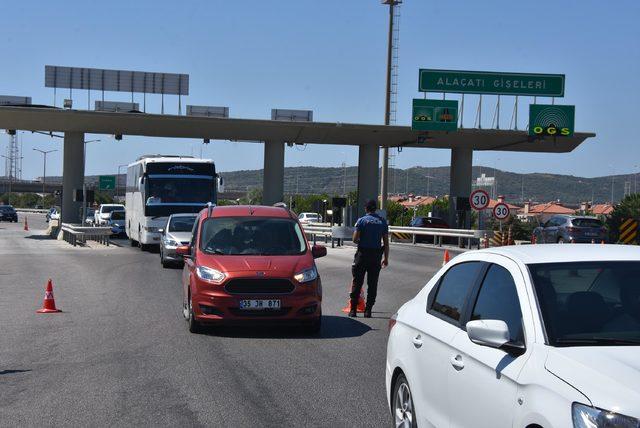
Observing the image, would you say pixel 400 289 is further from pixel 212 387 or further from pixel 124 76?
pixel 124 76

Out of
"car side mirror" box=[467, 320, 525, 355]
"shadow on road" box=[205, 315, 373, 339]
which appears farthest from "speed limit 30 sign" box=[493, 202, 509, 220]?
"car side mirror" box=[467, 320, 525, 355]

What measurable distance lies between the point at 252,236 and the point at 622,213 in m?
40.1

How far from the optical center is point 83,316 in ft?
45.7

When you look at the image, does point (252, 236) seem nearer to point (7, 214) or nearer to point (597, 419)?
point (597, 419)

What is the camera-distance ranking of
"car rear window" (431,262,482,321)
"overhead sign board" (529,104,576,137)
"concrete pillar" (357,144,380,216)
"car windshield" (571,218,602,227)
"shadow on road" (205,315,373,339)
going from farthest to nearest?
"concrete pillar" (357,144,380,216), "overhead sign board" (529,104,576,137), "car windshield" (571,218,602,227), "shadow on road" (205,315,373,339), "car rear window" (431,262,482,321)

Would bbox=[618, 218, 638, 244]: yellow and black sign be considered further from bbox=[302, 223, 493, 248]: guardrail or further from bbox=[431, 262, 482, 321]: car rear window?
bbox=[431, 262, 482, 321]: car rear window

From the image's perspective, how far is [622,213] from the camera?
48.9 metres

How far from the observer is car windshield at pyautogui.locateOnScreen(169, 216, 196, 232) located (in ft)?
87.2

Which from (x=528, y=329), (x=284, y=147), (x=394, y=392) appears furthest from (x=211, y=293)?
(x=284, y=147)

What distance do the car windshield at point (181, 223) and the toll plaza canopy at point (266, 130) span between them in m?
15.6

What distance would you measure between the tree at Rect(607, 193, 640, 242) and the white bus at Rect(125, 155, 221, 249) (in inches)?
856

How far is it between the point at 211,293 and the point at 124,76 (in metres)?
43.6

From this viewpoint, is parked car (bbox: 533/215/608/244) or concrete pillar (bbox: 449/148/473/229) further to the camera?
concrete pillar (bbox: 449/148/473/229)

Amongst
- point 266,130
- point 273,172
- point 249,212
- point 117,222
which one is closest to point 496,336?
point 249,212
